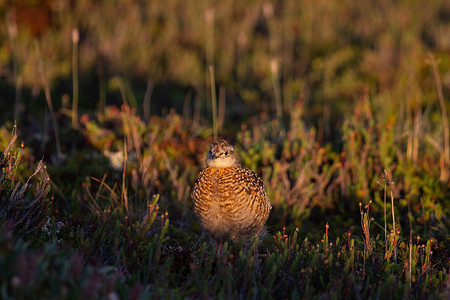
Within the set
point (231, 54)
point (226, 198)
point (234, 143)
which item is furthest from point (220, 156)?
point (231, 54)

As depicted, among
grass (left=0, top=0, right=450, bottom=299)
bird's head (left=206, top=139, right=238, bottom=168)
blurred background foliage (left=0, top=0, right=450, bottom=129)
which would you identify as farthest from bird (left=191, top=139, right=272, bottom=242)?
blurred background foliage (left=0, top=0, right=450, bottom=129)

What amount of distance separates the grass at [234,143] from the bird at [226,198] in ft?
0.53

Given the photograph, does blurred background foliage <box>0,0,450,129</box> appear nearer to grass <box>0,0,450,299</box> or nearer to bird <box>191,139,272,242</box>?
grass <box>0,0,450,299</box>

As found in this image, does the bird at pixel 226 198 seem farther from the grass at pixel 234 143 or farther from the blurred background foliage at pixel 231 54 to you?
the blurred background foliage at pixel 231 54

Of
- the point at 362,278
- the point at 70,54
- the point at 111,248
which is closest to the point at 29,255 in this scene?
the point at 111,248

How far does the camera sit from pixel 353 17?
10547mm

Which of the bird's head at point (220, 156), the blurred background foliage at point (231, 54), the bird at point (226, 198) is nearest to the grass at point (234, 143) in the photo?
the blurred background foliage at point (231, 54)

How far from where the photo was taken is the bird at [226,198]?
10.8 feet

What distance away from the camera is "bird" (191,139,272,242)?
130 inches

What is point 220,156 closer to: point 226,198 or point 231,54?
point 226,198

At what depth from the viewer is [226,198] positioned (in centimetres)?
329

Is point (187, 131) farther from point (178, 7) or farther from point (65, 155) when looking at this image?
point (178, 7)

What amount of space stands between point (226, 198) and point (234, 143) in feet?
6.77

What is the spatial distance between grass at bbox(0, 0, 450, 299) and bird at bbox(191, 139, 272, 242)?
16 centimetres
